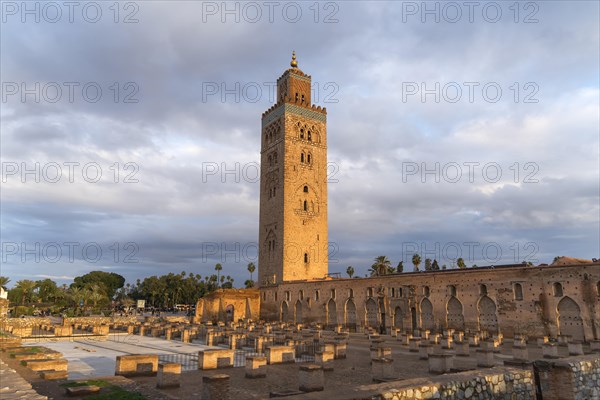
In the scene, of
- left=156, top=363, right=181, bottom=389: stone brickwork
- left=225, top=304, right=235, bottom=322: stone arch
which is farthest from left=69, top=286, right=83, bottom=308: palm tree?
left=156, top=363, right=181, bottom=389: stone brickwork

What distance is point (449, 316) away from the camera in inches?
1087

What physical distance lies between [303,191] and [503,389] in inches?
1630

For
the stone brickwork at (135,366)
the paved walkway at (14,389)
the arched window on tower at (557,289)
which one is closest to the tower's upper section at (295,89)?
the arched window on tower at (557,289)

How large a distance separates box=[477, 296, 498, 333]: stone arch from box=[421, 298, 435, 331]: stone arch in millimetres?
3587

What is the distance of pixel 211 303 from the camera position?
44031 millimetres

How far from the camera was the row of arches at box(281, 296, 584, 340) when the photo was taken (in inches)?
882

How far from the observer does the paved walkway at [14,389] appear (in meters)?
7.43

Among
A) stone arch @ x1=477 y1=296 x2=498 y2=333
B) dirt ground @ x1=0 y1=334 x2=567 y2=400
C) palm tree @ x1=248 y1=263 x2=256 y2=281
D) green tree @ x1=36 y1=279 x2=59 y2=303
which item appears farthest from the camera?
→ palm tree @ x1=248 y1=263 x2=256 y2=281

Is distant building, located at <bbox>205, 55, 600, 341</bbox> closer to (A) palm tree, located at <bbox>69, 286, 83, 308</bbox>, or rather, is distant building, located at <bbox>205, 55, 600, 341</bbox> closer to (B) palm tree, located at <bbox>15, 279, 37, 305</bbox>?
(A) palm tree, located at <bbox>69, 286, 83, 308</bbox>

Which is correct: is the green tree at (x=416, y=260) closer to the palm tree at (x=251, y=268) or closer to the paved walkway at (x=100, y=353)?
the palm tree at (x=251, y=268)

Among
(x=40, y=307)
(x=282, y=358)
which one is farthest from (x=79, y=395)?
(x=40, y=307)

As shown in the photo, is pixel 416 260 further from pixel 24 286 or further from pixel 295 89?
pixel 24 286

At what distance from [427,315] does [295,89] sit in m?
33.6

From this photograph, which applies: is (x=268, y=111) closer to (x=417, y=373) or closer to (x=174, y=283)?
(x=174, y=283)
